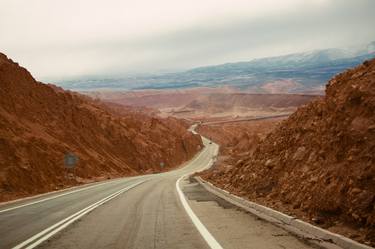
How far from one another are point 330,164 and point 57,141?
41775 millimetres

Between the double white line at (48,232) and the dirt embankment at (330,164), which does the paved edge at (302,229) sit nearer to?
the dirt embankment at (330,164)

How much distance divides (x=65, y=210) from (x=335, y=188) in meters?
9.67

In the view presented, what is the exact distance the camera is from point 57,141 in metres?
50.0

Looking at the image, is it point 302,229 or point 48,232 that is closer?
point 302,229

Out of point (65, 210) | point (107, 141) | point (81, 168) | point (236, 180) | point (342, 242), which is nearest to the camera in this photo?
point (342, 242)

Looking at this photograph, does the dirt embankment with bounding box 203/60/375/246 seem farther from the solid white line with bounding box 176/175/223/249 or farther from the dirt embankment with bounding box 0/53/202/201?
the dirt embankment with bounding box 0/53/202/201

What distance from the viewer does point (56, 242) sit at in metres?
9.91

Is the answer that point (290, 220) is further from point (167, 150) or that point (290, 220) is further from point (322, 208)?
point (167, 150)

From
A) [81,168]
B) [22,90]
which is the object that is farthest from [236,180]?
[22,90]

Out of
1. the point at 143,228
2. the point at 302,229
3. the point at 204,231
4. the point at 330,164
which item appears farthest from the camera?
the point at 330,164

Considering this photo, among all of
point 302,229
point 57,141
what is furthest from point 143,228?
point 57,141

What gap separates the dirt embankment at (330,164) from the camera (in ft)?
30.5

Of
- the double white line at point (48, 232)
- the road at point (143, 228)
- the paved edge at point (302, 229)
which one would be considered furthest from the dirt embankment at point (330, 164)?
the double white line at point (48, 232)

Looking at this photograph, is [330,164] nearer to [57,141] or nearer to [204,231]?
[204,231]
